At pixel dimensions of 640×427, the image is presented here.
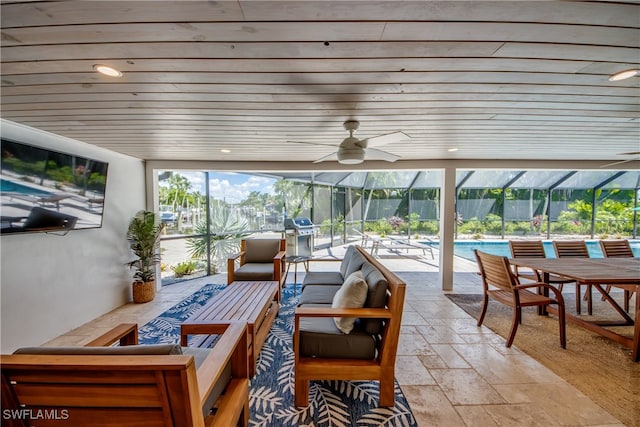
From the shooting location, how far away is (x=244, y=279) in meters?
3.50

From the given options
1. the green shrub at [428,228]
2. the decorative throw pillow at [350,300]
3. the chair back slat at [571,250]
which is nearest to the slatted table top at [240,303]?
the decorative throw pillow at [350,300]

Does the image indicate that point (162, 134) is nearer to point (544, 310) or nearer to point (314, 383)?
point (314, 383)

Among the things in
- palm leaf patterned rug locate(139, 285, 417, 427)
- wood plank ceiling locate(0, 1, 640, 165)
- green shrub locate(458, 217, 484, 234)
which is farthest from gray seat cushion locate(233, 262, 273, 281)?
green shrub locate(458, 217, 484, 234)

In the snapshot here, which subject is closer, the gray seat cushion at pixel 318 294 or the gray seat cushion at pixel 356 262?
the gray seat cushion at pixel 318 294

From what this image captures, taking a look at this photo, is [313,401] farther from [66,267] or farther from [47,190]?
[47,190]

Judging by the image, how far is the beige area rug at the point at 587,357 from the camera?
1.83 meters

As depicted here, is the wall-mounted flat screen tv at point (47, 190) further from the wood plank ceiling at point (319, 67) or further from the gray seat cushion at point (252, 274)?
the gray seat cushion at point (252, 274)

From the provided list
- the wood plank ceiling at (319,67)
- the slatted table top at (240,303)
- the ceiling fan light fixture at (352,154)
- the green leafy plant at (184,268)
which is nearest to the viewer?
the wood plank ceiling at (319,67)

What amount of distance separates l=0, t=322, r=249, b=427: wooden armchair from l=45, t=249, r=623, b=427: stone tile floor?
1560mm

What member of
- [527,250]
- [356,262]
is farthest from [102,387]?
[527,250]

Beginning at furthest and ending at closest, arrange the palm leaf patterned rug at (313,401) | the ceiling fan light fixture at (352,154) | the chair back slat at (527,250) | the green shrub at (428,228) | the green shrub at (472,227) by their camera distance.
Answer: the green shrub at (472,227)
the green shrub at (428,228)
the chair back slat at (527,250)
the ceiling fan light fixture at (352,154)
the palm leaf patterned rug at (313,401)

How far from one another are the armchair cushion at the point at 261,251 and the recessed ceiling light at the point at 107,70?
2.97 metres

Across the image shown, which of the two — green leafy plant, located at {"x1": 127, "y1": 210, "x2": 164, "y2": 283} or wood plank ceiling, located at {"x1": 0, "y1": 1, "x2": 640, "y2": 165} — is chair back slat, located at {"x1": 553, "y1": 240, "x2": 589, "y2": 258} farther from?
green leafy plant, located at {"x1": 127, "y1": 210, "x2": 164, "y2": 283}

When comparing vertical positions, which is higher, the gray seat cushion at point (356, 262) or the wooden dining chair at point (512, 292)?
the gray seat cushion at point (356, 262)
